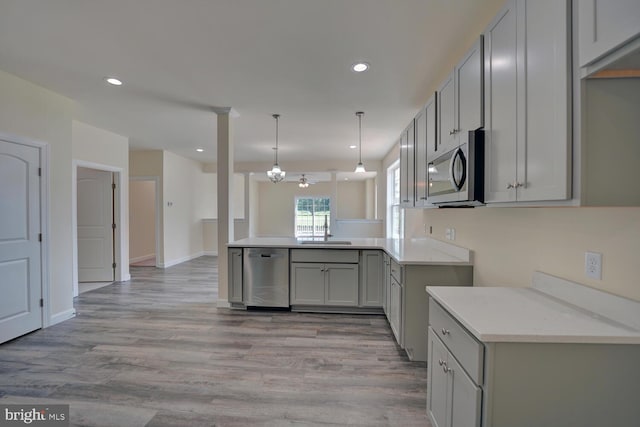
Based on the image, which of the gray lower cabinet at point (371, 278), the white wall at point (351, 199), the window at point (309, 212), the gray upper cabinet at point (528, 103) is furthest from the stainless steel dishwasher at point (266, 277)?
the white wall at point (351, 199)

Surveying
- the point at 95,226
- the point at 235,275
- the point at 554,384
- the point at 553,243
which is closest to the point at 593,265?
the point at 553,243

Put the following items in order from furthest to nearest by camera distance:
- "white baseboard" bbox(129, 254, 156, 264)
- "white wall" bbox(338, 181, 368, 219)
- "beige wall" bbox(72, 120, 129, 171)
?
"white wall" bbox(338, 181, 368, 219) < "white baseboard" bbox(129, 254, 156, 264) < "beige wall" bbox(72, 120, 129, 171)

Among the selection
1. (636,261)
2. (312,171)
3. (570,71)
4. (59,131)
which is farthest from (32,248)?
(312,171)

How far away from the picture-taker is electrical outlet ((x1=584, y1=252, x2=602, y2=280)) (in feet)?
4.17

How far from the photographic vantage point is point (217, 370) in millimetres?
2426

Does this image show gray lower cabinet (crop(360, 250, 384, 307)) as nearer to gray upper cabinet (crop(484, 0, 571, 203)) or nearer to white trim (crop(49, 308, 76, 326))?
gray upper cabinet (crop(484, 0, 571, 203))

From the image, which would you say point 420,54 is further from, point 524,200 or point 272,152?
point 272,152

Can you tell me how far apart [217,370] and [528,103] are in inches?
109

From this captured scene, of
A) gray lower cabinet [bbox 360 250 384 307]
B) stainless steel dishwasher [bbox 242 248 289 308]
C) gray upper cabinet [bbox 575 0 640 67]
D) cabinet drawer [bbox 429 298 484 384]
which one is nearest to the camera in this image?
gray upper cabinet [bbox 575 0 640 67]

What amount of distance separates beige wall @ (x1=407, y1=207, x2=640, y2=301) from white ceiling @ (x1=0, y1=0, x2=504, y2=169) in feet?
4.63

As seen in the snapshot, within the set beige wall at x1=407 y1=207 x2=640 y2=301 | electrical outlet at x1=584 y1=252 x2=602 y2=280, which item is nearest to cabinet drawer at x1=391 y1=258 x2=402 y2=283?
beige wall at x1=407 y1=207 x2=640 y2=301

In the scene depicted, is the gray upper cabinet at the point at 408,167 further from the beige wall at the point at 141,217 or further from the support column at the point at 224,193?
the beige wall at the point at 141,217

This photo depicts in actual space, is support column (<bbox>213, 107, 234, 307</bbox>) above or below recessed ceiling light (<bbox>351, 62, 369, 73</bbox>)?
below

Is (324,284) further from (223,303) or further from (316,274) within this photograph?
(223,303)
